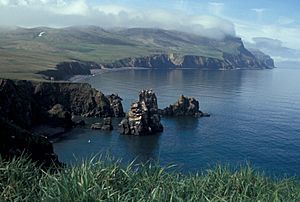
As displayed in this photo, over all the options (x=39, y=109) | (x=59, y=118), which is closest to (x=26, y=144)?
(x=59, y=118)

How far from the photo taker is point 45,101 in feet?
527

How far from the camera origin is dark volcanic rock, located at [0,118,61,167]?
73.5 m

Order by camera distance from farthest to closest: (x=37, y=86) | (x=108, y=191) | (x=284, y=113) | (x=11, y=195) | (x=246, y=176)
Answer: (x=284, y=113)
(x=37, y=86)
(x=246, y=176)
(x=11, y=195)
(x=108, y=191)

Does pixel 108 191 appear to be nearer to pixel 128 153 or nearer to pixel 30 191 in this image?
pixel 30 191

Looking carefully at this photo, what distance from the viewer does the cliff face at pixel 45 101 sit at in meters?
127

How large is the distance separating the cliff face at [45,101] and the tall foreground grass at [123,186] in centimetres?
9395

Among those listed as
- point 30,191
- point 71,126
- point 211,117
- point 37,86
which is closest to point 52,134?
point 71,126

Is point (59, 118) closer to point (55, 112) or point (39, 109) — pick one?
point (55, 112)

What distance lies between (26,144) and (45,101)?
84.5 meters

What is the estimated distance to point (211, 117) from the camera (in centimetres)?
17038

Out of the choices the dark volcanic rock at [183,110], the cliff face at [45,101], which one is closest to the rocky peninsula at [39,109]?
the cliff face at [45,101]

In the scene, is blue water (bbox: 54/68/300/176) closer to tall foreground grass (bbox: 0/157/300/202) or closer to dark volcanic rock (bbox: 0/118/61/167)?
dark volcanic rock (bbox: 0/118/61/167)

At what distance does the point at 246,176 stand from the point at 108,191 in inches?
595

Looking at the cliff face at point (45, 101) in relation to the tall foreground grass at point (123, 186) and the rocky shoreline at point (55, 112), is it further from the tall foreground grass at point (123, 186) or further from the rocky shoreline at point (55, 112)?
the tall foreground grass at point (123, 186)
